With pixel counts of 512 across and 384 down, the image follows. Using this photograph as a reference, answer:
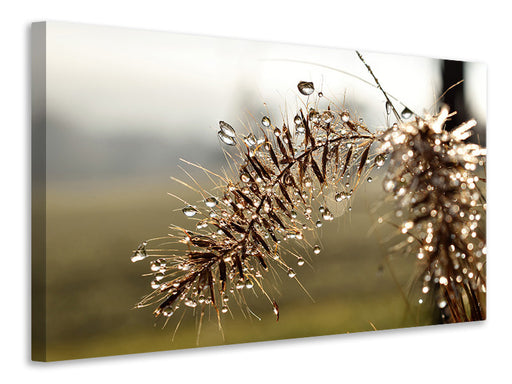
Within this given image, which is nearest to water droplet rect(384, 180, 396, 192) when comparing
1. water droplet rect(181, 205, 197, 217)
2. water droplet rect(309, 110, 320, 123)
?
water droplet rect(309, 110, 320, 123)

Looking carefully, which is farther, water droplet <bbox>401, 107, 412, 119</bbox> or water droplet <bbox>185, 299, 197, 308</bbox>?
water droplet <bbox>401, 107, 412, 119</bbox>

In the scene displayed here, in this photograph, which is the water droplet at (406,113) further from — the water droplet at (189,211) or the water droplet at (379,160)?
the water droplet at (189,211)

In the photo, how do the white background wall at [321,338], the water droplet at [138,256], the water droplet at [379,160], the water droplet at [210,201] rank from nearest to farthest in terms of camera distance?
the white background wall at [321,338] < the water droplet at [138,256] < the water droplet at [210,201] < the water droplet at [379,160]

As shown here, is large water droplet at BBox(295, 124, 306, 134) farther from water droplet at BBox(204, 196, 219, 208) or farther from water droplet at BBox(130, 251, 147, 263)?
water droplet at BBox(130, 251, 147, 263)

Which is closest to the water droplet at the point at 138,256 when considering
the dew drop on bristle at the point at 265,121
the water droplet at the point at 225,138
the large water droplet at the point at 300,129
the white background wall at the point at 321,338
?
the white background wall at the point at 321,338

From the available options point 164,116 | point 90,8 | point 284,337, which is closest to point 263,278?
point 284,337

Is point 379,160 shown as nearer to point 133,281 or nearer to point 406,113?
point 406,113
